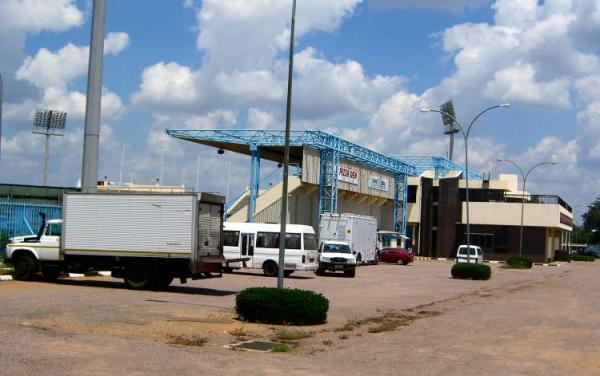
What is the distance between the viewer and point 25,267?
24.1 metres

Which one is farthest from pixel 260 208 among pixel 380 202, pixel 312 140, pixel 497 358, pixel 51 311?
pixel 497 358

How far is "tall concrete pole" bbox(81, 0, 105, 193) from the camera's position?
28.9 m

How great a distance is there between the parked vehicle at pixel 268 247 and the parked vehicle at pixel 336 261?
7.62 ft

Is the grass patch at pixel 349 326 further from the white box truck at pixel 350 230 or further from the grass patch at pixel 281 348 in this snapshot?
the white box truck at pixel 350 230

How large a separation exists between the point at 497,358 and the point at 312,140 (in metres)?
42.6

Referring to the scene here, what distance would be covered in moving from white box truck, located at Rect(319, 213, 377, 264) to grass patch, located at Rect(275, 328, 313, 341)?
30.5 meters

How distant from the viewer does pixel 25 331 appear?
499 inches

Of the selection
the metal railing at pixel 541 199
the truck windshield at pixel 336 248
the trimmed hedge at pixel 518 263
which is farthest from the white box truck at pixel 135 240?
the metal railing at pixel 541 199

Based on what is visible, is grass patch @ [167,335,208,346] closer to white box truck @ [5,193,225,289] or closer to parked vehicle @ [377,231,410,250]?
white box truck @ [5,193,225,289]

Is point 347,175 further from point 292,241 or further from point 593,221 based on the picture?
point 593,221

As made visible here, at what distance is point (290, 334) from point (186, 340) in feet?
7.42

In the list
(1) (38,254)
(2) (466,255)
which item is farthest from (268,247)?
(2) (466,255)

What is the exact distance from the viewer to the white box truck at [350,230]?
46.4 meters

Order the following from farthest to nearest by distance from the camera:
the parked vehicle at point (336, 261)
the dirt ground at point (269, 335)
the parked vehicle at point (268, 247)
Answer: the parked vehicle at point (336, 261)
the parked vehicle at point (268, 247)
the dirt ground at point (269, 335)
